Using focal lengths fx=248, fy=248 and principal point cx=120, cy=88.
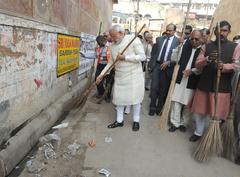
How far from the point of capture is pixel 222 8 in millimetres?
20562

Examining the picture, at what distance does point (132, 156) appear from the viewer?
356cm

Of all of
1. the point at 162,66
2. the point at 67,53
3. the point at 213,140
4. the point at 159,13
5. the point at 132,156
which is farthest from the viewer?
the point at 159,13

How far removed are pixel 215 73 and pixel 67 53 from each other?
3.41m

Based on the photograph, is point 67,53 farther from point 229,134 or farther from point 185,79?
point 229,134

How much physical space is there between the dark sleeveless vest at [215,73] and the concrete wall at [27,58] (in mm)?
2641

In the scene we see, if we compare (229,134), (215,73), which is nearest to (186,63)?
(215,73)

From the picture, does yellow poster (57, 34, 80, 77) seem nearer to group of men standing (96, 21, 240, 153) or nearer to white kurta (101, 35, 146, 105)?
group of men standing (96, 21, 240, 153)

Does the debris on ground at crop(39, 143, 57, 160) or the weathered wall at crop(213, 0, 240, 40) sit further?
the weathered wall at crop(213, 0, 240, 40)

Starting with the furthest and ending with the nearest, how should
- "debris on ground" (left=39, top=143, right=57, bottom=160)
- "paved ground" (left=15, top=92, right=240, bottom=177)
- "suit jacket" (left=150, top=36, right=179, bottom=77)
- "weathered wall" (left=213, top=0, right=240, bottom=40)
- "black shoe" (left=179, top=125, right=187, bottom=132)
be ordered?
"weathered wall" (left=213, top=0, right=240, bottom=40) < "suit jacket" (left=150, top=36, right=179, bottom=77) < "black shoe" (left=179, top=125, right=187, bottom=132) < "debris on ground" (left=39, top=143, right=57, bottom=160) < "paved ground" (left=15, top=92, right=240, bottom=177)

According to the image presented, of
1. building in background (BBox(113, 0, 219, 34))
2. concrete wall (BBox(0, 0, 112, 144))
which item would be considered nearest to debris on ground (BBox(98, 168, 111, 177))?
concrete wall (BBox(0, 0, 112, 144))

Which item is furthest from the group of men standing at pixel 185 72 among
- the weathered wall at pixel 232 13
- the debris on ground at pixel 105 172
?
the weathered wall at pixel 232 13

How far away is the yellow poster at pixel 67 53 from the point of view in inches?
204

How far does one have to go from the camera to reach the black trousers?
5410mm

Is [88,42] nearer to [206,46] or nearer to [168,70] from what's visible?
[168,70]
